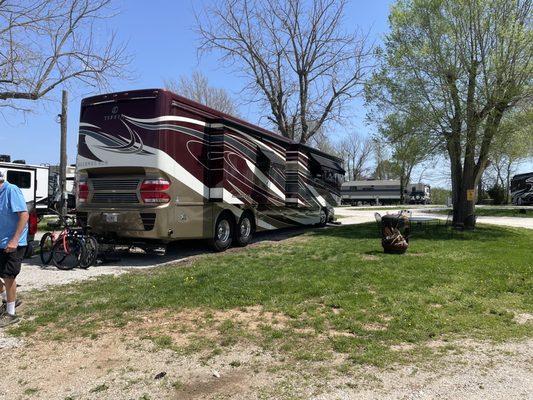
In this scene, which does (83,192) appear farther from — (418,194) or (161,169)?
(418,194)

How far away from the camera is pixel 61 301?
679cm

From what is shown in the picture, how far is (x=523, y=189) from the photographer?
43.8m

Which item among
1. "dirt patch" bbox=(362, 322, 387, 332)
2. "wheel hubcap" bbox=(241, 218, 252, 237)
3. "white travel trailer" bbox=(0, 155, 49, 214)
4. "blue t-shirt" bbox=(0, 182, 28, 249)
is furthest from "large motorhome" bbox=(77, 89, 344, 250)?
"white travel trailer" bbox=(0, 155, 49, 214)

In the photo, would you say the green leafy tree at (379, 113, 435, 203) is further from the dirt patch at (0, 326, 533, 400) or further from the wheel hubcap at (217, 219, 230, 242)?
the dirt patch at (0, 326, 533, 400)

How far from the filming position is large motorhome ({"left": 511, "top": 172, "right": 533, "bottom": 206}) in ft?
141

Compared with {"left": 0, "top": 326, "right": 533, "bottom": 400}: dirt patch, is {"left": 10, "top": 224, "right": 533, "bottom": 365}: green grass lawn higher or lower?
higher

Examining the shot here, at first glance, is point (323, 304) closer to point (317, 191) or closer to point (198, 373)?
point (198, 373)

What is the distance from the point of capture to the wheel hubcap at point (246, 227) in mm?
12945

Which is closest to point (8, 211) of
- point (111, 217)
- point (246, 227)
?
point (111, 217)

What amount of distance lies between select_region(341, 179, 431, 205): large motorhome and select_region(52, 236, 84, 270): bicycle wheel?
58.6 m

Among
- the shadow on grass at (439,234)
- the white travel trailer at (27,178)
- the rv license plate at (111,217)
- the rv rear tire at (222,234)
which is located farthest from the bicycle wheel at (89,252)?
the white travel trailer at (27,178)

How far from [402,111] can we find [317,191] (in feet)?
13.9

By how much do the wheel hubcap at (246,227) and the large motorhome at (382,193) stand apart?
5422cm

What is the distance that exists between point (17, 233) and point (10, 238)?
116 mm
